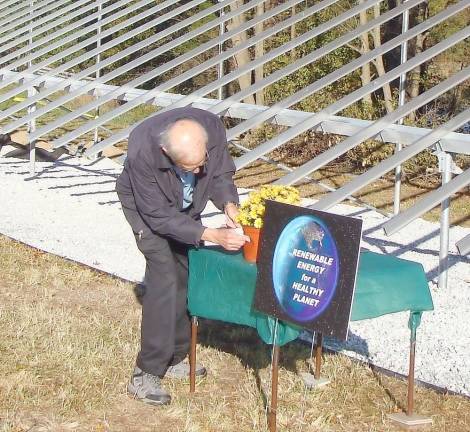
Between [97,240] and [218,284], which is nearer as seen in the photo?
[218,284]

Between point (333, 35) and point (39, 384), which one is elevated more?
point (39, 384)

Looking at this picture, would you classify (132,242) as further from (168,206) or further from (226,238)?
(226,238)

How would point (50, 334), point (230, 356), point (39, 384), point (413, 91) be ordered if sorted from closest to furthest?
point (39, 384)
point (230, 356)
point (50, 334)
point (413, 91)

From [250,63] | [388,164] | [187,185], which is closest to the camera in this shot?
[187,185]

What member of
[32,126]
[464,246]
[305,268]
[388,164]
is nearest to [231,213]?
[305,268]

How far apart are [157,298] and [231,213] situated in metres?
0.54

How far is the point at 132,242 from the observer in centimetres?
841

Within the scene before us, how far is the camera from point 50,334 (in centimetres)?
543

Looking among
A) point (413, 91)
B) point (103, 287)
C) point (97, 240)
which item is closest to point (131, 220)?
point (103, 287)

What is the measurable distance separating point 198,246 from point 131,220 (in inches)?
13.5

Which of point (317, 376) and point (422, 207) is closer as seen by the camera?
point (317, 376)

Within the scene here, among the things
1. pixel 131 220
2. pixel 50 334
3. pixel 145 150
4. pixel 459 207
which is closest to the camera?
pixel 145 150

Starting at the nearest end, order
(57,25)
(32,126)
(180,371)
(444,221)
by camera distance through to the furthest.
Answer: (180,371) → (444,221) → (57,25) → (32,126)

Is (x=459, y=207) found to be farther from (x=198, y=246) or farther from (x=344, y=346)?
(x=198, y=246)
